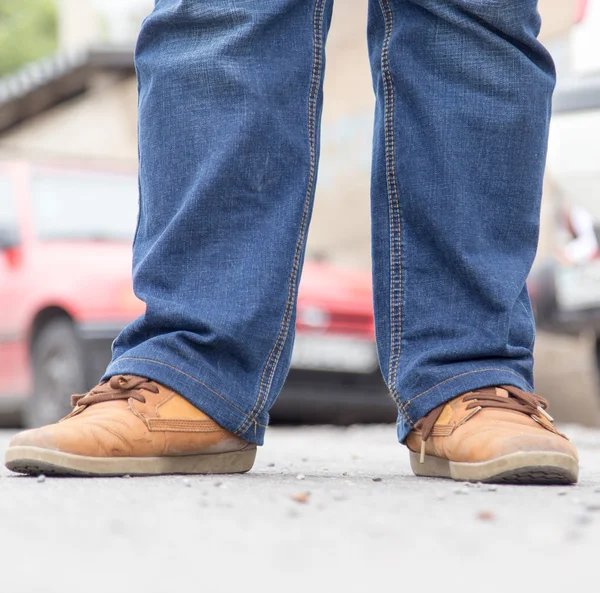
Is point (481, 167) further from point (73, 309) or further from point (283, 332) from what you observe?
point (73, 309)

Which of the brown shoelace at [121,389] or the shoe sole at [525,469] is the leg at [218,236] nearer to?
the brown shoelace at [121,389]

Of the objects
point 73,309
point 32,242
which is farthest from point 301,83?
point 32,242

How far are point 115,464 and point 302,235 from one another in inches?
17.5

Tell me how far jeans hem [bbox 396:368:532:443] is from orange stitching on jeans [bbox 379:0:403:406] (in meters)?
0.05

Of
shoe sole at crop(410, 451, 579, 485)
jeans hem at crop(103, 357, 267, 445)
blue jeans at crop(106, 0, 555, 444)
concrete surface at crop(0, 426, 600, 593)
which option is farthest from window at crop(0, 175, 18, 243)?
shoe sole at crop(410, 451, 579, 485)

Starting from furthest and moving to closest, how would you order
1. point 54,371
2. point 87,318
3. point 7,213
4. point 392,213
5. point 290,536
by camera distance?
point 7,213 < point 54,371 < point 87,318 < point 392,213 < point 290,536

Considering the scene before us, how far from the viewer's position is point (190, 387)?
1655 mm

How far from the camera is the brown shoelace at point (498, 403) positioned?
166 cm

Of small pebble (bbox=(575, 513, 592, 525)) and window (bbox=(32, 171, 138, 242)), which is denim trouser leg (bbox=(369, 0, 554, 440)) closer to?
small pebble (bbox=(575, 513, 592, 525))

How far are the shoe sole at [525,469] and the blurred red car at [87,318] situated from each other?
117 inches

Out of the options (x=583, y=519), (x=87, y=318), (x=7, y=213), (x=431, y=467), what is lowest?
(x=87, y=318)

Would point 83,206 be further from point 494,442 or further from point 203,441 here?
point 494,442

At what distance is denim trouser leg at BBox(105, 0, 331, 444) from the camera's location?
166 centimetres

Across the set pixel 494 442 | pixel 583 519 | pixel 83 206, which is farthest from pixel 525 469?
pixel 83 206
